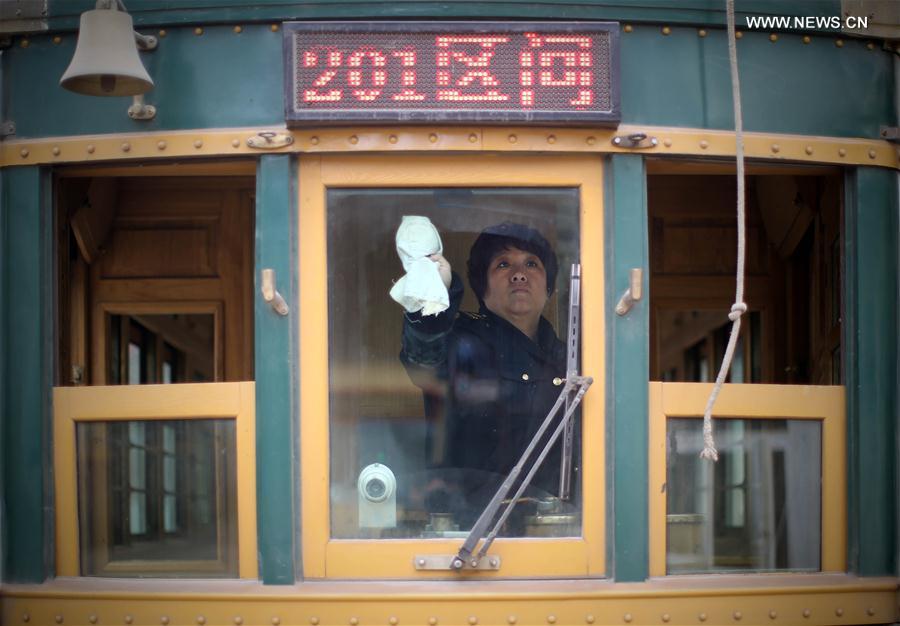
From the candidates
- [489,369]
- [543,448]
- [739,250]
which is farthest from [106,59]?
[739,250]

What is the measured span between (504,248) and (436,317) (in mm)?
301

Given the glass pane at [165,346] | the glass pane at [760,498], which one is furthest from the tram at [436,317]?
the glass pane at [165,346]

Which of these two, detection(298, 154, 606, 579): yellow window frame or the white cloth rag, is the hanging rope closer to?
detection(298, 154, 606, 579): yellow window frame

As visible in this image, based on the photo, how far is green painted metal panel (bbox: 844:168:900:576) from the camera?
4570 millimetres

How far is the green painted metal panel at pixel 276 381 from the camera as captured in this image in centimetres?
441

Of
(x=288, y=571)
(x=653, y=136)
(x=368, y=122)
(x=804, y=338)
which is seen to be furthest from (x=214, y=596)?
(x=804, y=338)

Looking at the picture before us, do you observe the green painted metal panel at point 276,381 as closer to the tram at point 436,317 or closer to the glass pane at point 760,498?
the tram at point 436,317

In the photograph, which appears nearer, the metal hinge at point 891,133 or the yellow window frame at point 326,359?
the yellow window frame at point 326,359

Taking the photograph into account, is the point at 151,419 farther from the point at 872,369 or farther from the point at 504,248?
the point at 872,369

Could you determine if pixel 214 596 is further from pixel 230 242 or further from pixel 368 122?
pixel 230 242

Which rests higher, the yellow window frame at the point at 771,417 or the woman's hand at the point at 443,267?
the woman's hand at the point at 443,267

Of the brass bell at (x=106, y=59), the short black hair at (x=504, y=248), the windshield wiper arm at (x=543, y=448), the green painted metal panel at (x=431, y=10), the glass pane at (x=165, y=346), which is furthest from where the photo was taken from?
the glass pane at (x=165, y=346)

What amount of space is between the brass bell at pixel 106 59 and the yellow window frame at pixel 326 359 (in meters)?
0.57

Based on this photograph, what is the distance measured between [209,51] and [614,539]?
1874 millimetres
